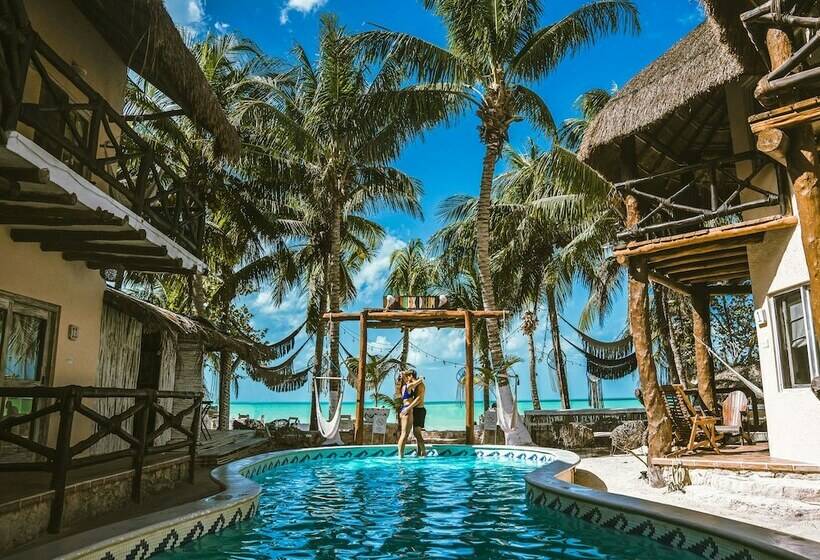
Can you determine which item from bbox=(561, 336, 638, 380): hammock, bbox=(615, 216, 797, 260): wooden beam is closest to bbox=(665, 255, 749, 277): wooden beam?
bbox=(615, 216, 797, 260): wooden beam

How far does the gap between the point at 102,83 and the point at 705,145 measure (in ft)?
31.6

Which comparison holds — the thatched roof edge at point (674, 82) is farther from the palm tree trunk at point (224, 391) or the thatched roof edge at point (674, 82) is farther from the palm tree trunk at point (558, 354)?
the palm tree trunk at point (224, 391)

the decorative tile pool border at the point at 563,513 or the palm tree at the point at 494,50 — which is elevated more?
the palm tree at the point at 494,50

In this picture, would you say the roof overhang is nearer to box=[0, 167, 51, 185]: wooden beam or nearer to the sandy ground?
box=[0, 167, 51, 185]: wooden beam

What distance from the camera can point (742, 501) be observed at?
22.2 feet

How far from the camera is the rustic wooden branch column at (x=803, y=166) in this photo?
17.4ft

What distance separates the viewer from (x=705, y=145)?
1077 cm

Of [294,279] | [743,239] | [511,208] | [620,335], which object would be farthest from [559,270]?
[743,239]

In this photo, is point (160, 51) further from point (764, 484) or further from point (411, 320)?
point (764, 484)

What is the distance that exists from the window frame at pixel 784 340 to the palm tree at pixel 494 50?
20.0 ft

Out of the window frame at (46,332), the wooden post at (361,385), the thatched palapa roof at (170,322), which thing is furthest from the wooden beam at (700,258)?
the window frame at (46,332)

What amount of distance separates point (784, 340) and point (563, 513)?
416 cm

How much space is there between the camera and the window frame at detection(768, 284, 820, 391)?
280 inches

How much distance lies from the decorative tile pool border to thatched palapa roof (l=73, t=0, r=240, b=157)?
183 inches
